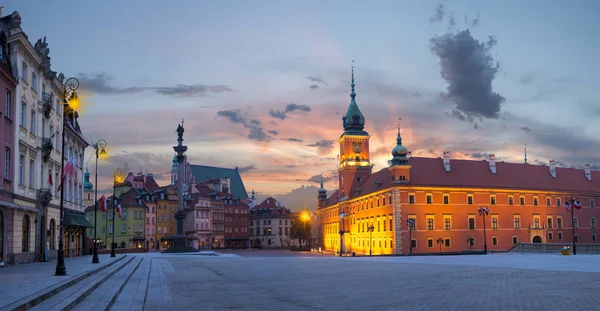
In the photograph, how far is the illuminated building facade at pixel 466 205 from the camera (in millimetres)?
93062

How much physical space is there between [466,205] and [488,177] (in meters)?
8.43

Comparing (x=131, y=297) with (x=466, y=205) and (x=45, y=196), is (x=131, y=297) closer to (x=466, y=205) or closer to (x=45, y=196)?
(x=45, y=196)

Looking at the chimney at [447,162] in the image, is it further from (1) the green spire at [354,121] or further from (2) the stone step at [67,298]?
(2) the stone step at [67,298]

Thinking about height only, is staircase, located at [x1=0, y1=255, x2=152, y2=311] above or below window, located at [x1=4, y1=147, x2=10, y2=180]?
below

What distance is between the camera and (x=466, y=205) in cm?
9625

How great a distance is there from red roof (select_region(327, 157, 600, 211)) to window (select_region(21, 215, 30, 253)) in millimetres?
64032

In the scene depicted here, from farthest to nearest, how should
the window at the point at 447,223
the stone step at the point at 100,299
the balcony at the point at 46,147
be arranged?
the window at the point at 447,223, the balcony at the point at 46,147, the stone step at the point at 100,299

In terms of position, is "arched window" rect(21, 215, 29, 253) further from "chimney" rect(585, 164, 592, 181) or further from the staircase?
"chimney" rect(585, 164, 592, 181)

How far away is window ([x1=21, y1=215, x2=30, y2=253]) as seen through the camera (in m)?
36.9

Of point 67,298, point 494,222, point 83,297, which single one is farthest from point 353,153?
point 67,298

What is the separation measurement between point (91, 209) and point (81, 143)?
70.8 m

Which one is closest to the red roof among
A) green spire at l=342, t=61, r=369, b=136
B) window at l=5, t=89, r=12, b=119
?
green spire at l=342, t=61, r=369, b=136

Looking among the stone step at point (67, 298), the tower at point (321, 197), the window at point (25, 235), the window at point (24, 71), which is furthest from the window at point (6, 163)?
the tower at point (321, 197)

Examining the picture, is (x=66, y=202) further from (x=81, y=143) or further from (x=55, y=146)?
(x=81, y=143)
